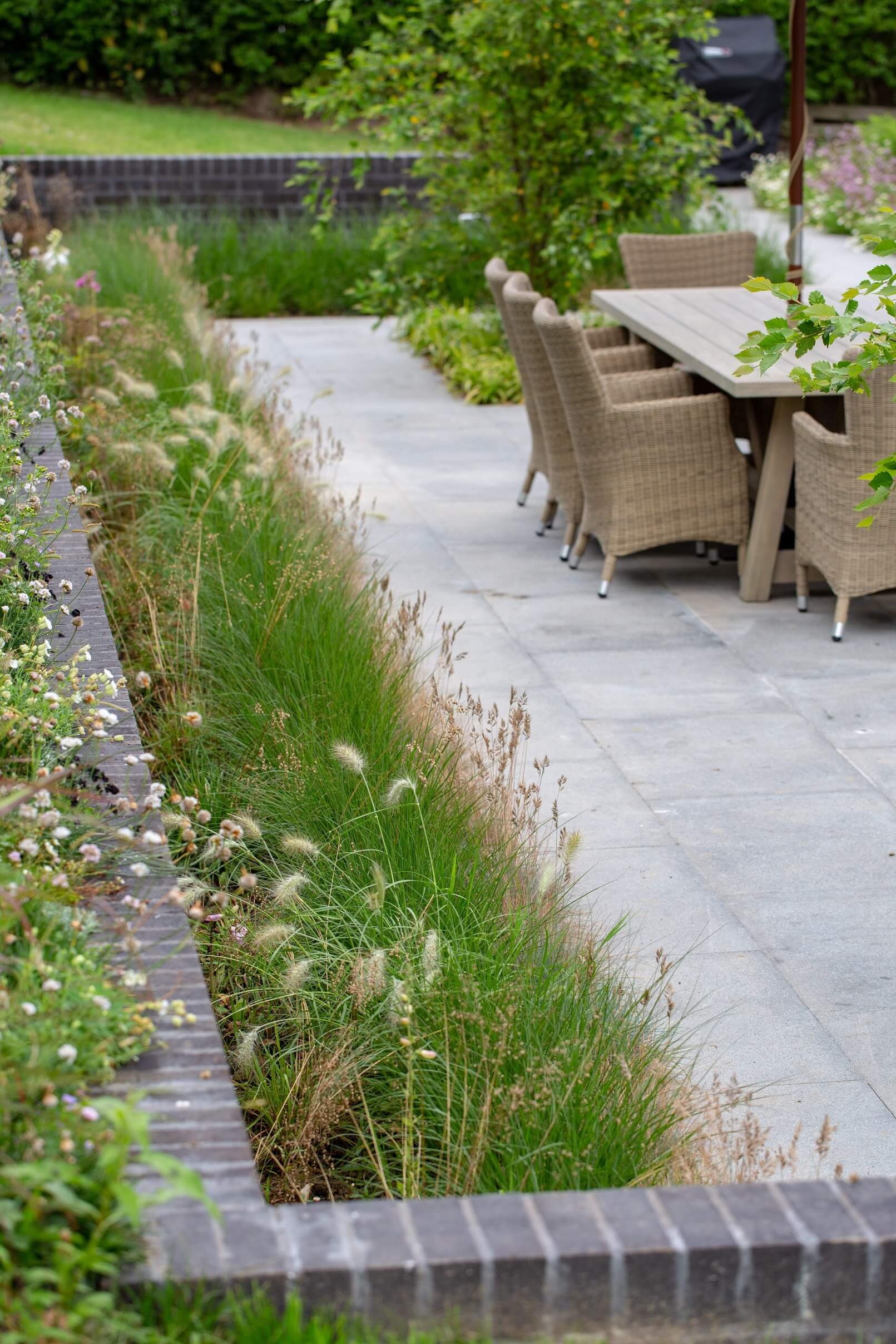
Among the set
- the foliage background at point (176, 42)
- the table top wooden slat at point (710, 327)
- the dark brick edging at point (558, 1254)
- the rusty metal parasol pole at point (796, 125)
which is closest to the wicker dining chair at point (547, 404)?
the table top wooden slat at point (710, 327)

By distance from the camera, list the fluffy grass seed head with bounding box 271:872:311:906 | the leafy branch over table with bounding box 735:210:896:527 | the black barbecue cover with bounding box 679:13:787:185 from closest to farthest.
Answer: the fluffy grass seed head with bounding box 271:872:311:906 → the leafy branch over table with bounding box 735:210:896:527 → the black barbecue cover with bounding box 679:13:787:185

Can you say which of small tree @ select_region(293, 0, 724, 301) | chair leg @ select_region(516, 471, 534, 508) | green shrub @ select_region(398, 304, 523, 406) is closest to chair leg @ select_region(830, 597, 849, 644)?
chair leg @ select_region(516, 471, 534, 508)

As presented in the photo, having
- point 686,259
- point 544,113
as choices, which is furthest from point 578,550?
point 544,113

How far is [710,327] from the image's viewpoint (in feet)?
21.8

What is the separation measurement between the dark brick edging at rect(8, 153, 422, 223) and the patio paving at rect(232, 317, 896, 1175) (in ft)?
21.3

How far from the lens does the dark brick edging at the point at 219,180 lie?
13.4m

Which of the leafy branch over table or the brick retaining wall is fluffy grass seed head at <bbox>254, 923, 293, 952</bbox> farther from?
the brick retaining wall

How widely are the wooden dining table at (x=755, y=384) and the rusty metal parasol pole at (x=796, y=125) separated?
1.01 feet

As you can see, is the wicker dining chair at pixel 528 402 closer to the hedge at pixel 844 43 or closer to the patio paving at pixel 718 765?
the patio paving at pixel 718 765

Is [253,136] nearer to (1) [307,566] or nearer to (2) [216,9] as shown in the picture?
(2) [216,9]

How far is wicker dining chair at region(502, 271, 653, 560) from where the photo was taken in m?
6.49

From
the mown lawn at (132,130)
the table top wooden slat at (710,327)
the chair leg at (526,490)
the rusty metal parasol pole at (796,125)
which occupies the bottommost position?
the mown lawn at (132,130)

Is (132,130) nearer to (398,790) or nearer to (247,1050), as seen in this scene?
(398,790)

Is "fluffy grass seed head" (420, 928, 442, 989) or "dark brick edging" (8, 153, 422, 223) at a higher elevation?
"fluffy grass seed head" (420, 928, 442, 989)
